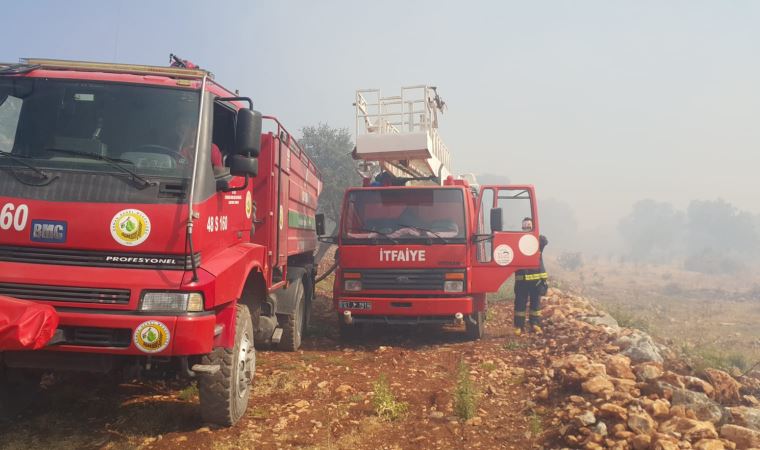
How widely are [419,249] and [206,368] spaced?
4249mm

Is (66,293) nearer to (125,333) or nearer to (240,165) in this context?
(125,333)

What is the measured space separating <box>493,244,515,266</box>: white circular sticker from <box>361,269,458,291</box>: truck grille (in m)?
0.85

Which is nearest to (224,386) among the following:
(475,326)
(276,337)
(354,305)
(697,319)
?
(276,337)

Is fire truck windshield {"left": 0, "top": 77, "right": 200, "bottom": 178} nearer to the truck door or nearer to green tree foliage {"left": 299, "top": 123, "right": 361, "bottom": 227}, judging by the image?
the truck door

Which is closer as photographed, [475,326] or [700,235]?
[475,326]

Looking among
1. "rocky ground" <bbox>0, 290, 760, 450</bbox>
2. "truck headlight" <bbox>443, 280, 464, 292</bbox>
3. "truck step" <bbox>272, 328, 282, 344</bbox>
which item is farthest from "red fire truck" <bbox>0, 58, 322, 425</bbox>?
"truck headlight" <bbox>443, 280, 464, 292</bbox>

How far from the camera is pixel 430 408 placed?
16.2 feet

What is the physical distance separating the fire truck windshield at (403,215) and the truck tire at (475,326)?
3.94 feet

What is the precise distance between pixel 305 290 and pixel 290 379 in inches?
102

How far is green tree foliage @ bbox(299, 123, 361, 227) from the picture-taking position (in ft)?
79.3

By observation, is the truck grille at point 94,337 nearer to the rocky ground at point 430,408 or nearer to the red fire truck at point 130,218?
the red fire truck at point 130,218

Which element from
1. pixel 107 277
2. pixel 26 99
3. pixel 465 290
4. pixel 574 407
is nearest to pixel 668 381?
pixel 574 407

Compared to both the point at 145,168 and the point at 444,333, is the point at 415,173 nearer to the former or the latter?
the point at 444,333

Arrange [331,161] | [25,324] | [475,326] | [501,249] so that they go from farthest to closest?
[331,161], [475,326], [501,249], [25,324]
